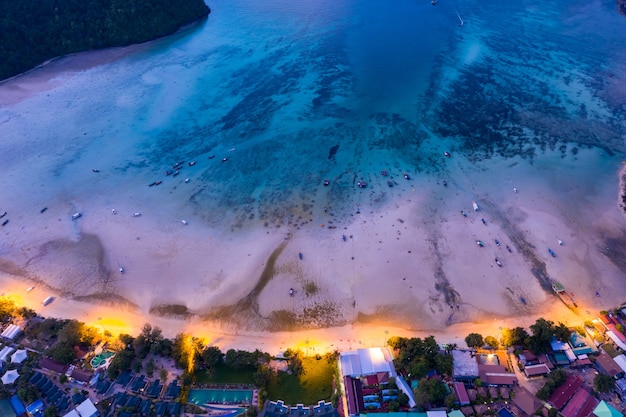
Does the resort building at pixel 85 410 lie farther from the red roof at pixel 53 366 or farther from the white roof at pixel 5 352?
the white roof at pixel 5 352

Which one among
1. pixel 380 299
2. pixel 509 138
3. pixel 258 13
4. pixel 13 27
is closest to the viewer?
pixel 380 299

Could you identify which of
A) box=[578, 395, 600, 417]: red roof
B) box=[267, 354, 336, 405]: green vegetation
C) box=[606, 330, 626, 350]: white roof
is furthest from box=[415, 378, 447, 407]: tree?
box=[606, 330, 626, 350]: white roof

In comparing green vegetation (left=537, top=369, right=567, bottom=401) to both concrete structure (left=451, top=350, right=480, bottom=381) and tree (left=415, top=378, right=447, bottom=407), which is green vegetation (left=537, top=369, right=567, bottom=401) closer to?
concrete structure (left=451, top=350, right=480, bottom=381)

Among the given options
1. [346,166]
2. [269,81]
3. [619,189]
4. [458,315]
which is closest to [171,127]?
[269,81]

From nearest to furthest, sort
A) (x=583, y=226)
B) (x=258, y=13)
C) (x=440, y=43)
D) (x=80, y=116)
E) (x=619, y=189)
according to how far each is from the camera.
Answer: (x=583, y=226), (x=619, y=189), (x=80, y=116), (x=440, y=43), (x=258, y=13)

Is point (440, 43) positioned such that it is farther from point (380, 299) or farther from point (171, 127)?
point (380, 299)

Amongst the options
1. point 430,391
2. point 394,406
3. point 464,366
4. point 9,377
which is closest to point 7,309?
point 9,377

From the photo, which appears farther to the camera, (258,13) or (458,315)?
(258,13)
